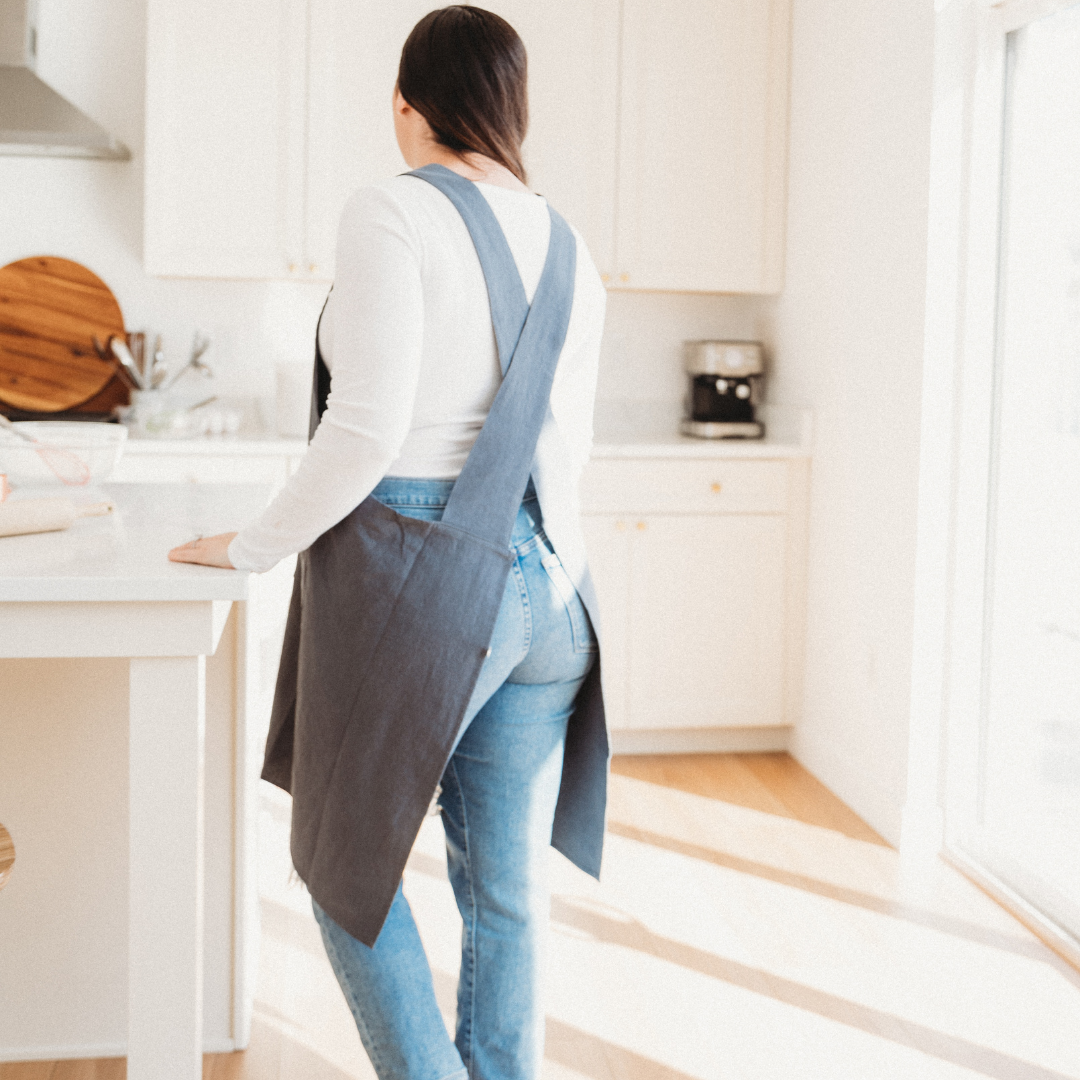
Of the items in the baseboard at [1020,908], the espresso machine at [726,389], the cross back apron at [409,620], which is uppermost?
the espresso machine at [726,389]

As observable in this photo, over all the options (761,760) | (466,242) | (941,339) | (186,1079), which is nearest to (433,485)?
(466,242)

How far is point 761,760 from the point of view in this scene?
3.49 metres

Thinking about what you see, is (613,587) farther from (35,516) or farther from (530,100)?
(35,516)

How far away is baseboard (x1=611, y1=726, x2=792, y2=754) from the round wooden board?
188cm

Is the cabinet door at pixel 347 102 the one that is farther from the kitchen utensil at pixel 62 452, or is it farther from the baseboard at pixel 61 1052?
the baseboard at pixel 61 1052

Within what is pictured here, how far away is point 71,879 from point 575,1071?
2.62 ft

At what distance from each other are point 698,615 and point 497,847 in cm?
225

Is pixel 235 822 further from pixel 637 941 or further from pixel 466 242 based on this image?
pixel 466 242

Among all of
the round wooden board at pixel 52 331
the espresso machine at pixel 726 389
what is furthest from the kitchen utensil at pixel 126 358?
the espresso machine at pixel 726 389

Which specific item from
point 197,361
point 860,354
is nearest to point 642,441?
point 860,354

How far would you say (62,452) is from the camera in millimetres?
1876

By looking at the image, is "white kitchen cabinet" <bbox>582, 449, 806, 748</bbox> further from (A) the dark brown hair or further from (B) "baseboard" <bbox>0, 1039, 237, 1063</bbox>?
(A) the dark brown hair

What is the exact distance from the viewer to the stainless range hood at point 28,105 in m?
3.21

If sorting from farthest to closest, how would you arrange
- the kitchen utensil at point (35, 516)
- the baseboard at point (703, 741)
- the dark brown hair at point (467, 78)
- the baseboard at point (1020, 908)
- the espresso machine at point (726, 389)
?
the espresso machine at point (726, 389)
the baseboard at point (703, 741)
the baseboard at point (1020, 908)
the kitchen utensil at point (35, 516)
the dark brown hair at point (467, 78)
